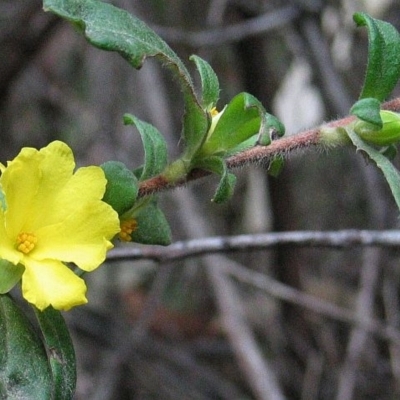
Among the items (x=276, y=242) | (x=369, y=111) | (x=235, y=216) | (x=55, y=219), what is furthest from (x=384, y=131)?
(x=235, y=216)

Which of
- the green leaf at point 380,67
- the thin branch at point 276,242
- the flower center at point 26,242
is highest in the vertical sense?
the green leaf at point 380,67

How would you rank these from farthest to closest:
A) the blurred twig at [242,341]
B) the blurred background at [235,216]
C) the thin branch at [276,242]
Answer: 1. the blurred background at [235,216]
2. the blurred twig at [242,341]
3. the thin branch at [276,242]

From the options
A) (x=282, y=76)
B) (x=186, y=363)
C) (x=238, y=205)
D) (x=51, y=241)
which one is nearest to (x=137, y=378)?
(x=186, y=363)

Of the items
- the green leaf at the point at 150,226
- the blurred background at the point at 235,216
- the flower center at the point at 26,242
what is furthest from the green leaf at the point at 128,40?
the blurred background at the point at 235,216

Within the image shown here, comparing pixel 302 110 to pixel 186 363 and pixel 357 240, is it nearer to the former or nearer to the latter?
pixel 186 363

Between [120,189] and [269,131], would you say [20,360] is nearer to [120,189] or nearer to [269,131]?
[120,189]

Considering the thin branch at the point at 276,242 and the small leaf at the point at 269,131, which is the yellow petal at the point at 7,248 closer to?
the small leaf at the point at 269,131
